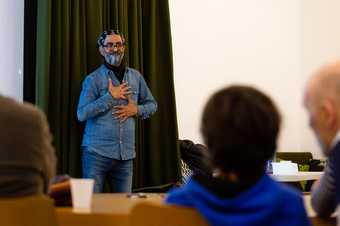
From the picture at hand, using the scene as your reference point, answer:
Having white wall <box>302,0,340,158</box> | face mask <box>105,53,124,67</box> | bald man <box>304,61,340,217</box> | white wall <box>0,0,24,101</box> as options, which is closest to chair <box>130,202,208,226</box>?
bald man <box>304,61,340,217</box>

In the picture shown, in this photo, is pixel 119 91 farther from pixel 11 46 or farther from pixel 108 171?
pixel 11 46

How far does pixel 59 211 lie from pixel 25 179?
0.16 meters

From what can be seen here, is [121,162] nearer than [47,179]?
No

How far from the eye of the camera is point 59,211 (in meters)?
1.53

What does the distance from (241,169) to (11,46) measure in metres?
3.16

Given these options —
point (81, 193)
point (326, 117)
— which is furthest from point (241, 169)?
point (81, 193)

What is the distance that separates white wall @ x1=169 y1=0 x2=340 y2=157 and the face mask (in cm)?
125

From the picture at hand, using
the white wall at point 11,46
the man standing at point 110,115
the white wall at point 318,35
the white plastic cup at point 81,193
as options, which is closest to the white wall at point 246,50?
the white wall at point 318,35

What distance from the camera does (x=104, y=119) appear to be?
3.73 m

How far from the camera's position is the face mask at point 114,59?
382 cm

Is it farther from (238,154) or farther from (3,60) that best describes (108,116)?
(238,154)

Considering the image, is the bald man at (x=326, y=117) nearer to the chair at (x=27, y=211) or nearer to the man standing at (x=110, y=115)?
the chair at (x=27, y=211)

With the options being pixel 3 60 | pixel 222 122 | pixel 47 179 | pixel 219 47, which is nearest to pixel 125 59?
pixel 3 60

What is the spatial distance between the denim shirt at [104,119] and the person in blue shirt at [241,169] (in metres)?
2.51
